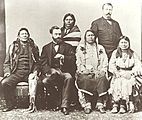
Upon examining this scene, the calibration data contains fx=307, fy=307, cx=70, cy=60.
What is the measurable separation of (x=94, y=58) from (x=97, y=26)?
12 cm

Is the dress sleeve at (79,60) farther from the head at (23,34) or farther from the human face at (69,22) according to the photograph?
the head at (23,34)

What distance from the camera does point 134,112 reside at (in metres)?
1.13

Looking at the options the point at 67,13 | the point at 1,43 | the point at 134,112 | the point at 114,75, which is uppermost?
the point at 67,13

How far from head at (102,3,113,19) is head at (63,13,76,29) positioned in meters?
0.12

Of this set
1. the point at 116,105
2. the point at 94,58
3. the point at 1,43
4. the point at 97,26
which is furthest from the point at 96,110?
the point at 1,43

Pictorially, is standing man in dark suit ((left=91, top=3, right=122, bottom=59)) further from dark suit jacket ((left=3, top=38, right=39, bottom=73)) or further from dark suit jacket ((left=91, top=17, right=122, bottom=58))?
dark suit jacket ((left=3, top=38, right=39, bottom=73))

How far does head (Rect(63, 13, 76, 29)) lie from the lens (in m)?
1.11

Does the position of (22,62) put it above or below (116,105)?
above

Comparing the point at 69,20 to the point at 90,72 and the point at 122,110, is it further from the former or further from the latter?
the point at 122,110

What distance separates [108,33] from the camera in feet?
3.72

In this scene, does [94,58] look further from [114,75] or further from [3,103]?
[3,103]

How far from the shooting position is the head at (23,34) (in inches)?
43.4

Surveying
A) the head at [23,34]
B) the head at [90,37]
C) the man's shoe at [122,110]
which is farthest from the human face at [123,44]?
the head at [23,34]

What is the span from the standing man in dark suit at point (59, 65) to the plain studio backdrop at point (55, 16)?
0.09 ft
